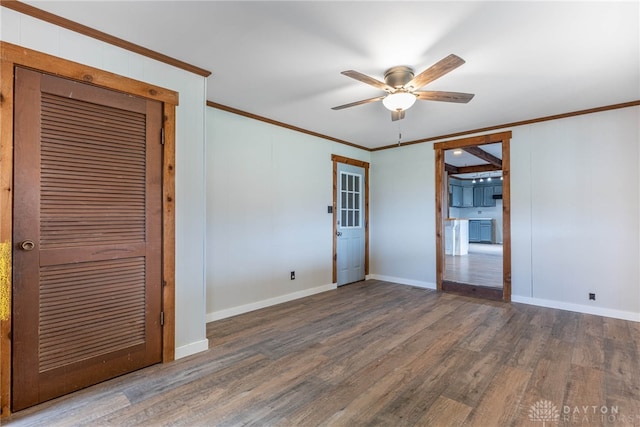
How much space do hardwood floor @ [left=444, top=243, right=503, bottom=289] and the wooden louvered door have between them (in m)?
4.50

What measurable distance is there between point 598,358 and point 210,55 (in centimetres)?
396

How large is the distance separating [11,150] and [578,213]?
5315 millimetres

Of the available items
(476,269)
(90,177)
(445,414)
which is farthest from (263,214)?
(476,269)

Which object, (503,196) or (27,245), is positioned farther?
(503,196)

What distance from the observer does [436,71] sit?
2242mm

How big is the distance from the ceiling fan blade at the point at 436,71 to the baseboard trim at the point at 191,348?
2.79m

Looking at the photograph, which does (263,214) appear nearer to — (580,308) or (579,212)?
(579,212)

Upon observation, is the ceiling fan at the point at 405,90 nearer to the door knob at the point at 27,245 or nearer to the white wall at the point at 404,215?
the white wall at the point at 404,215

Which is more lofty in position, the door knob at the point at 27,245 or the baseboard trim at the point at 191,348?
the door knob at the point at 27,245

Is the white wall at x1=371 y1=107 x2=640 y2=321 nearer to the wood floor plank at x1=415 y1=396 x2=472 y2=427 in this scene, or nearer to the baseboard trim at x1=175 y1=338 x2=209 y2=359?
the wood floor plank at x1=415 y1=396 x2=472 y2=427

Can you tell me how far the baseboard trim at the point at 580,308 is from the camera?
3383mm

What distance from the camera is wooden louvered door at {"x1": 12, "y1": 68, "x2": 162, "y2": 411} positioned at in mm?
1835

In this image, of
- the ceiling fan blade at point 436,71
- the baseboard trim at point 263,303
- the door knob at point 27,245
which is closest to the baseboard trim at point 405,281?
the baseboard trim at point 263,303

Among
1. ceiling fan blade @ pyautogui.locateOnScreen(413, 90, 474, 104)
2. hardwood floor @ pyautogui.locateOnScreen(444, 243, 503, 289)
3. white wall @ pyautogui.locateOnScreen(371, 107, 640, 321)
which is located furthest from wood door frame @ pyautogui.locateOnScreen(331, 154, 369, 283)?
ceiling fan blade @ pyautogui.locateOnScreen(413, 90, 474, 104)
